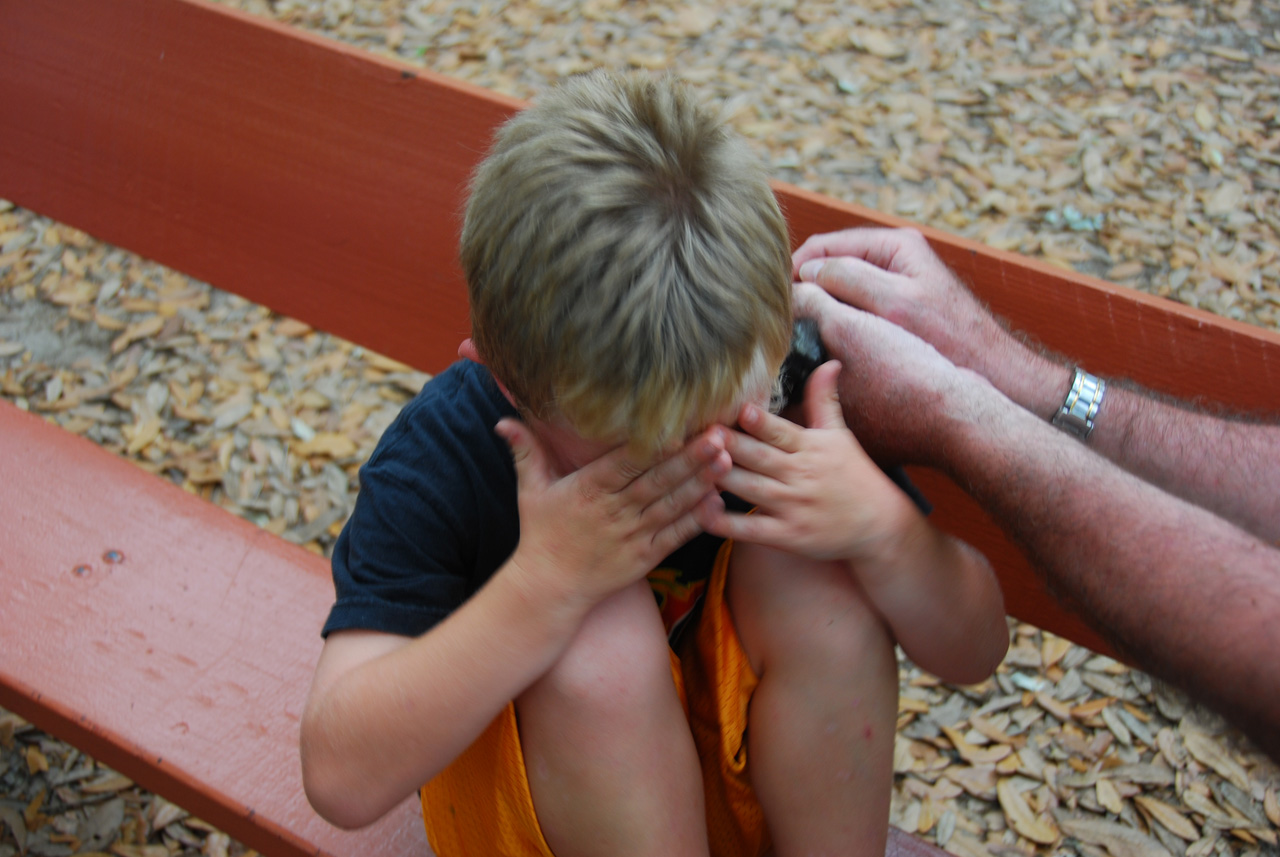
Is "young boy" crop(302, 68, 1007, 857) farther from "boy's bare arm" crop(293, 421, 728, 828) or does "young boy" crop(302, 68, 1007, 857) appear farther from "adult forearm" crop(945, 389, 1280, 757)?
"adult forearm" crop(945, 389, 1280, 757)

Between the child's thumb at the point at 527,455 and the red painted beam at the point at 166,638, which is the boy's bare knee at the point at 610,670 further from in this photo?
the red painted beam at the point at 166,638

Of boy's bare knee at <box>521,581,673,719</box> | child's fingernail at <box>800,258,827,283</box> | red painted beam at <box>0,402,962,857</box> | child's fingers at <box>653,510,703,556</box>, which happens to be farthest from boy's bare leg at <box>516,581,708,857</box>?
child's fingernail at <box>800,258,827,283</box>

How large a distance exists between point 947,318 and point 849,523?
417mm

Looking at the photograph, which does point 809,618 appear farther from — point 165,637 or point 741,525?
point 165,637

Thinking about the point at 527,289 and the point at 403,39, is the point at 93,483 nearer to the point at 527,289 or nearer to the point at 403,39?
the point at 527,289

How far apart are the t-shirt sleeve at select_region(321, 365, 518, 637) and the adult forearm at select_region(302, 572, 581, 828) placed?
0.23ft

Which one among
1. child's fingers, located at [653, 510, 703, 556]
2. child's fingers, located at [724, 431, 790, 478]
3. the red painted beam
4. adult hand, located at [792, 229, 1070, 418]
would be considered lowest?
the red painted beam

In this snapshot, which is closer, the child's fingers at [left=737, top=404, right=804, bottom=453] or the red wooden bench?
the child's fingers at [left=737, top=404, right=804, bottom=453]

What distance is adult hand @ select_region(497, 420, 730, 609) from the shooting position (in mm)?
1130

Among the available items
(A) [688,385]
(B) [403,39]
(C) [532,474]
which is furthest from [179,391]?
(A) [688,385]

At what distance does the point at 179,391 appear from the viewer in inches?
124

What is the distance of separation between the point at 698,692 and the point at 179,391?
237 cm

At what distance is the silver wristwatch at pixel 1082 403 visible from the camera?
142 cm

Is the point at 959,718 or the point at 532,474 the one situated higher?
the point at 532,474
